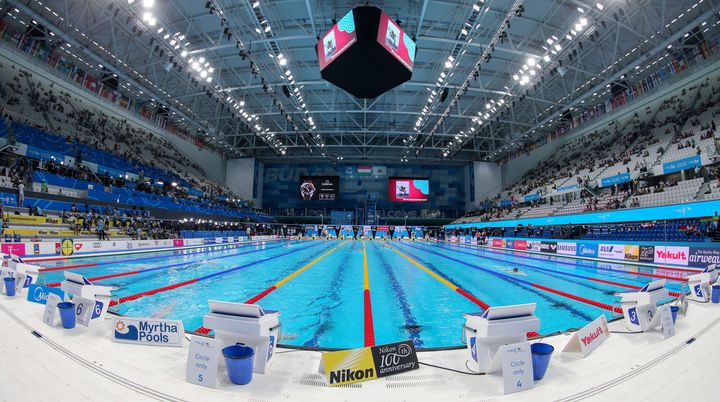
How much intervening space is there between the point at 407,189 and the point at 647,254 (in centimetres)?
2772

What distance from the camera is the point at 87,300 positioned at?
339 centimetres

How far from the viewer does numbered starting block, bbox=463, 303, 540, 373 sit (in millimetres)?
2457

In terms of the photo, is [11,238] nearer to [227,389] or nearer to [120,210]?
[120,210]

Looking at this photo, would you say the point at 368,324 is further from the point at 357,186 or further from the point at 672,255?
the point at 357,186

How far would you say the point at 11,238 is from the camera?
10922 millimetres

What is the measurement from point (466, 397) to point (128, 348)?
299 centimetres

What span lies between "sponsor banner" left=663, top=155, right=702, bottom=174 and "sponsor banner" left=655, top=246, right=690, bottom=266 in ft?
29.8

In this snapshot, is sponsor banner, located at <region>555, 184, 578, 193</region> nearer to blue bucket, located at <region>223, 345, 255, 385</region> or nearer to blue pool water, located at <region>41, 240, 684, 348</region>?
blue pool water, located at <region>41, 240, 684, 348</region>

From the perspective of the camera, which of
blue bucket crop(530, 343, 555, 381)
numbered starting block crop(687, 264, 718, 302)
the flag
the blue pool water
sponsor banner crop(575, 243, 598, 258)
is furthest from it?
the flag

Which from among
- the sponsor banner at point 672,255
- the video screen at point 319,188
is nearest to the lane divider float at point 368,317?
the sponsor banner at point 672,255

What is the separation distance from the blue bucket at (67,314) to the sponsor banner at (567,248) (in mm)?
17321

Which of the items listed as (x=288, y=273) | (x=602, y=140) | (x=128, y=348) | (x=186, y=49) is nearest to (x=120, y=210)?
(x=186, y=49)

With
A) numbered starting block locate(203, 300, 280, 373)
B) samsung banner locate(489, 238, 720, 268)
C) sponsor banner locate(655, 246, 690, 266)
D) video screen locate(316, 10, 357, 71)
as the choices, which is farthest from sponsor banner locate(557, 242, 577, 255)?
numbered starting block locate(203, 300, 280, 373)

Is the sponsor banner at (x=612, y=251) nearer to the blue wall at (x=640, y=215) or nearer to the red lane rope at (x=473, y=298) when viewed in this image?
the blue wall at (x=640, y=215)
